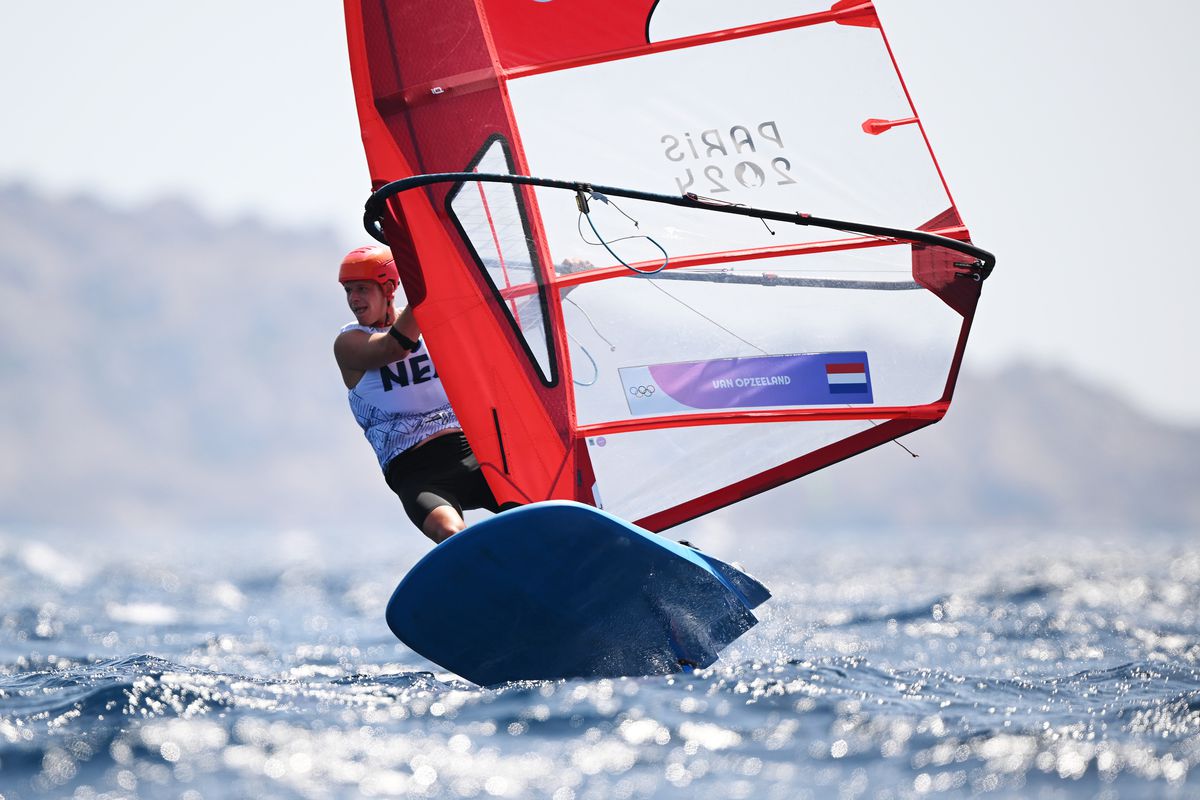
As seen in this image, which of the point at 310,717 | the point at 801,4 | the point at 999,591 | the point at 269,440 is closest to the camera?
the point at 310,717

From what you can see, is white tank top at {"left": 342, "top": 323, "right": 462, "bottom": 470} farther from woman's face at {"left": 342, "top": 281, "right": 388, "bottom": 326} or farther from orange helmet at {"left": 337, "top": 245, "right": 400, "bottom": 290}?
orange helmet at {"left": 337, "top": 245, "right": 400, "bottom": 290}

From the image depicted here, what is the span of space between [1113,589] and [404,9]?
1333cm

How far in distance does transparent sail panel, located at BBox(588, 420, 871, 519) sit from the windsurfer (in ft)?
2.00

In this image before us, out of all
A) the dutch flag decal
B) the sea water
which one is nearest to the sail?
the dutch flag decal

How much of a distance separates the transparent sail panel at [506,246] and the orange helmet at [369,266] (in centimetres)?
38

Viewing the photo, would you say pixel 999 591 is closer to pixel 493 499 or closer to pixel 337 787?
pixel 493 499

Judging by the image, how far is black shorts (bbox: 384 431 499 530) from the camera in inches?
241

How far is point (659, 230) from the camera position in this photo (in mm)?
6113

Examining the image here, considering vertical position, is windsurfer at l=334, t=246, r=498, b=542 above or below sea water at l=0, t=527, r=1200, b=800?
above

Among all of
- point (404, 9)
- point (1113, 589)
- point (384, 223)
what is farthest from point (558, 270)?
point (1113, 589)

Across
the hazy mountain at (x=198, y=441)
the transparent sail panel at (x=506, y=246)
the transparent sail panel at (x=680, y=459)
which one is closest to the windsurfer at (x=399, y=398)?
the transparent sail panel at (x=506, y=246)

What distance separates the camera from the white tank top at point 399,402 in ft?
20.4

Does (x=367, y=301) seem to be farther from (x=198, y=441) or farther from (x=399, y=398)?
(x=198, y=441)

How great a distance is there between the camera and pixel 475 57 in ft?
20.5
